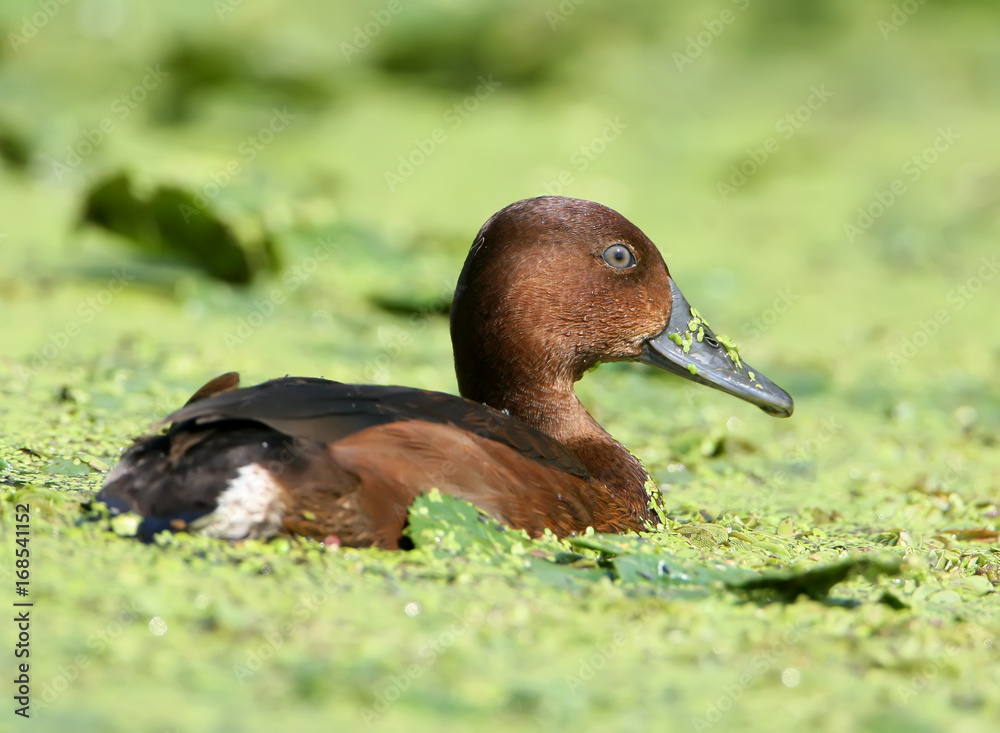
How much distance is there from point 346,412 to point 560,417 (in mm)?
987

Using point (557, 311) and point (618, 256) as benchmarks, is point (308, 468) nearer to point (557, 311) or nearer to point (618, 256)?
point (557, 311)

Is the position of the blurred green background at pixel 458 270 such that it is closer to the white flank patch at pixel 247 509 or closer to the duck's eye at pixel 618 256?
the white flank patch at pixel 247 509

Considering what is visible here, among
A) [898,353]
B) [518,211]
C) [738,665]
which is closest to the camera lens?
[738,665]

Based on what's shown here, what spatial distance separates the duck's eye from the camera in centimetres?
415

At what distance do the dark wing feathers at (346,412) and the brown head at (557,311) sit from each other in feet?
1.10

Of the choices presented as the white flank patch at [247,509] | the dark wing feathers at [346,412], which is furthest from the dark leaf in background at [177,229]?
the white flank patch at [247,509]

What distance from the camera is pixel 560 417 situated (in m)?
4.04

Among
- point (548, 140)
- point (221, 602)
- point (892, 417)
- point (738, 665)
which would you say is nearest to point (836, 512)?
point (892, 417)

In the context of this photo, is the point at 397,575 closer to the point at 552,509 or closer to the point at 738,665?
the point at 552,509

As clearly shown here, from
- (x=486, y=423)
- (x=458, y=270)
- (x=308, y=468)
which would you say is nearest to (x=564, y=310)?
(x=486, y=423)

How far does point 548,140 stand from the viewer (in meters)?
9.98

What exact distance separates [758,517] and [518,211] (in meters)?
1.23

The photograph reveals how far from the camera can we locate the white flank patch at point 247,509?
3.05m

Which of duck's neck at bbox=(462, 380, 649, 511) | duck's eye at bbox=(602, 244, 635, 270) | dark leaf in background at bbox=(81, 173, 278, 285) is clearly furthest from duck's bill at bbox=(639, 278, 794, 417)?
dark leaf in background at bbox=(81, 173, 278, 285)
